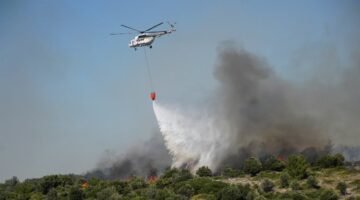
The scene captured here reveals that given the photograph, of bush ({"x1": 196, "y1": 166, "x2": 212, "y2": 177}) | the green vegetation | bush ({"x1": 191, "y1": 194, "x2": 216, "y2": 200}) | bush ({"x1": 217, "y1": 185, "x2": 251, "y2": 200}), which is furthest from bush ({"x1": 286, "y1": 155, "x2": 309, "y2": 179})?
bush ({"x1": 191, "y1": 194, "x2": 216, "y2": 200})

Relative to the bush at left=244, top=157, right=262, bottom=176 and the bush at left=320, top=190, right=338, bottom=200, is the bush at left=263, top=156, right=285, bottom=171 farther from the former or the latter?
the bush at left=320, top=190, right=338, bottom=200

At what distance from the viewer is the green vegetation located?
9400 centimetres

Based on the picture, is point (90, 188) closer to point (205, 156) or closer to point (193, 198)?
point (193, 198)

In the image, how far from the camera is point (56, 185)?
436ft

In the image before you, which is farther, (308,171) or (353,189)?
(308,171)

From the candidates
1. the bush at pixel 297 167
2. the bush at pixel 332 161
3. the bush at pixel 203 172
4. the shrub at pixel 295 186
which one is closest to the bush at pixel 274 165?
the bush at pixel 297 167

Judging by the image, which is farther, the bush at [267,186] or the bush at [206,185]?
the bush at [267,186]

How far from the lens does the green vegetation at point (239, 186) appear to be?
308ft

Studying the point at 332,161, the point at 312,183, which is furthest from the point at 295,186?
the point at 332,161

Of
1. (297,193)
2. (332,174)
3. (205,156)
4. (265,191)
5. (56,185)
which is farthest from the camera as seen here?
(205,156)

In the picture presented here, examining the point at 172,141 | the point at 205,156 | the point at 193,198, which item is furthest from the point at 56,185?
the point at 193,198

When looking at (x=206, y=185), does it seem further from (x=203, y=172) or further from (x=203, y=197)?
(x=203, y=172)

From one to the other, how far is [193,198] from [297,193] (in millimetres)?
16820

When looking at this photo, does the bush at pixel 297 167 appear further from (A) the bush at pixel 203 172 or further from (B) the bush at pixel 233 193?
(B) the bush at pixel 233 193
